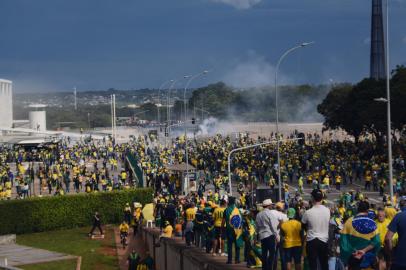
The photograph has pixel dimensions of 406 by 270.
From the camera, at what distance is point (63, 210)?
142 feet

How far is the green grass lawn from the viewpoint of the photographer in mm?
30766

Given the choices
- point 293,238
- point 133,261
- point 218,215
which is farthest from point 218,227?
point 293,238

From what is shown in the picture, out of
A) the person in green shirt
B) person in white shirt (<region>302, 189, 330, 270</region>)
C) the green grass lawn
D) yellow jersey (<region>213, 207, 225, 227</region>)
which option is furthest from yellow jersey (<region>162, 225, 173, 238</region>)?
person in white shirt (<region>302, 189, 330, 270</region>)

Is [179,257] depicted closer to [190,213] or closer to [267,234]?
[190,213]

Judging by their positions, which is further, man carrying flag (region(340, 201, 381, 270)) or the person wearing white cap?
the person wearing white cap

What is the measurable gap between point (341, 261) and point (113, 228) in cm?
A: 3212

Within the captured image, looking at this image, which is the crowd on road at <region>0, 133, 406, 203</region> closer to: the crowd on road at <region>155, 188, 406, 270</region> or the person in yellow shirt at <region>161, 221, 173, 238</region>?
the person in yellow shirt at <region>161, 221, 173, 238</region>

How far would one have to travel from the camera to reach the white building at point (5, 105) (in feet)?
545

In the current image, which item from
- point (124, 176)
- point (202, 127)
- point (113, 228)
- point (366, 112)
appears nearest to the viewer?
point (113, 228)

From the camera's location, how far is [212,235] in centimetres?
1728

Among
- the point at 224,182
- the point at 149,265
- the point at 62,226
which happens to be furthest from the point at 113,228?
the point at 149,265

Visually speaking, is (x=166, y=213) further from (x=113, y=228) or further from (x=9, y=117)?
(x=9, y=117)

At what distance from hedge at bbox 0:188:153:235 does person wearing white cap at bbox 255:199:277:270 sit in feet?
98.9

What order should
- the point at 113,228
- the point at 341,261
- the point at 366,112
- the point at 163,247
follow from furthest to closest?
the point at 366,112 → the point at 113,228 → the point at 163,247 → the point at 341,261
